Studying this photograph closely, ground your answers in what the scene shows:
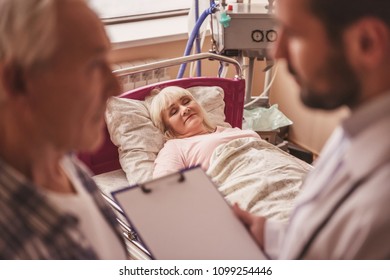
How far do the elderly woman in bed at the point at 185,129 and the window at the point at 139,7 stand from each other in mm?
914

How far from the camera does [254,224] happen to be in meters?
0.99

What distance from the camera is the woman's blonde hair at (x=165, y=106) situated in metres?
2.02

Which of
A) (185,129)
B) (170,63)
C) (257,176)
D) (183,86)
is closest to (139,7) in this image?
(183,86)

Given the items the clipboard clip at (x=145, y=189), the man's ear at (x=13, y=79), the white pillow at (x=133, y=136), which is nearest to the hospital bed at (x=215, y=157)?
the white pillow at (x=133, y=136)

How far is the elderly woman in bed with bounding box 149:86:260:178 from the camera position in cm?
187

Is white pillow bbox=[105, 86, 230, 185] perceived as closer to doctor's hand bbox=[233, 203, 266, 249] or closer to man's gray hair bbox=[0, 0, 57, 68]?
doctor's hand bbox=[233, 203, 266, 249]

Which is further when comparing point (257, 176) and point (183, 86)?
point (183, 86)

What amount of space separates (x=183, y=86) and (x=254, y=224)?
129cm

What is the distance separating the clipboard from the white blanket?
491 mm

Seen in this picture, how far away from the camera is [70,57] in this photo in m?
0.67

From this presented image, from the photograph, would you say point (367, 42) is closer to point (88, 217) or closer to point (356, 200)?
point (356, 200)

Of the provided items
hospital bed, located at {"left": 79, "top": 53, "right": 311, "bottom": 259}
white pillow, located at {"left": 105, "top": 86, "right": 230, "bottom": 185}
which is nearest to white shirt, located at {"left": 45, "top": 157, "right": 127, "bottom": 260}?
hospital bed, located at {"left": 79, "top": 53, "right": 311, "bottom": 259}

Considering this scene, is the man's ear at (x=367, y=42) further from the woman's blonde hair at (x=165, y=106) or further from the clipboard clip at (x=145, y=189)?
the woman's blonde hair at (x=165, y=106)
